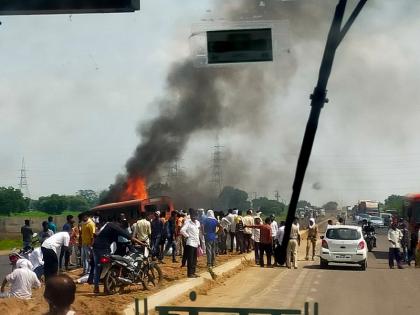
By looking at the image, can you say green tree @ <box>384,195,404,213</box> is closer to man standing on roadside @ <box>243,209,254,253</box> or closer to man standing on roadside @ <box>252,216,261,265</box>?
man standing on roadside @ <box>243,209,254,253</box>

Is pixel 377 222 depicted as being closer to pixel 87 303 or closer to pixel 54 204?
pixel 54 204

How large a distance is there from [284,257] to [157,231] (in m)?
19.5

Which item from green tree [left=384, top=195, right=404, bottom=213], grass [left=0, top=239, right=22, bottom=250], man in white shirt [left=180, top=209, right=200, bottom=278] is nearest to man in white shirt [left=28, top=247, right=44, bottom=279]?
man in white shirt [left=180, top=209, right=200, bottom=278]

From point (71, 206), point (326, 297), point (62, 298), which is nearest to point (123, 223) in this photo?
point (326, 297)

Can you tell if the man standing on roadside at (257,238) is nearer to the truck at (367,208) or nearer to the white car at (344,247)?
the white car at (344,247)

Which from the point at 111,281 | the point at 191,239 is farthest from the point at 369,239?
the point at 111,281

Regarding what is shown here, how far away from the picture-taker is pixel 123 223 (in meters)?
18.9

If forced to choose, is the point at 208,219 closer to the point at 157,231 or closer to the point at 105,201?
the point at 157,231

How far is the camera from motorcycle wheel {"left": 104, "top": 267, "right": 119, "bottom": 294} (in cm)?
1533

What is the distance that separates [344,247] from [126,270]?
10561mm

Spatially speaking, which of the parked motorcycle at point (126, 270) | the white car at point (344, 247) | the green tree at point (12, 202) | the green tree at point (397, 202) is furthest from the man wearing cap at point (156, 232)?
the green tree at point (12, 202)

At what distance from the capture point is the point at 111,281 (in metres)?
15.5

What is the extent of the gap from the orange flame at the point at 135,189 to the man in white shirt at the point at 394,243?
2742 centimetres

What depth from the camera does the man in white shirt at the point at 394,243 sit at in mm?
24453
